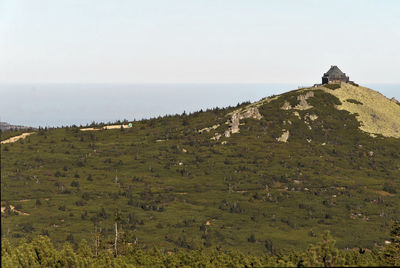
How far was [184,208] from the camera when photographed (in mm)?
196625

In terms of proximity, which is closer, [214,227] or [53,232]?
[53,232]

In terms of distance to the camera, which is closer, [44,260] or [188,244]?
[44,260]

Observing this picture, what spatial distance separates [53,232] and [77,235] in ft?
29.8

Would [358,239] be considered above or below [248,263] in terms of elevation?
below

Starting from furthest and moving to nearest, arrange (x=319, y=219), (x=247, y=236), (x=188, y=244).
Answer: (x=319, y=219), (x=247, y=236), (x=188, y=244)

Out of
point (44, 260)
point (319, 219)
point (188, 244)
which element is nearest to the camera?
point (44, 260)

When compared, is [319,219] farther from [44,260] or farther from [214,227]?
[44,260]

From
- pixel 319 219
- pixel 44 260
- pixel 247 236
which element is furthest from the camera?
pixel 319 219

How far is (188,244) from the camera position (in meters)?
155

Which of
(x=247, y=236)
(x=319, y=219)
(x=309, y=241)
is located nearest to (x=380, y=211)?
(x=319, y=219)

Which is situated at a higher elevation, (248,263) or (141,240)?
(248,263)

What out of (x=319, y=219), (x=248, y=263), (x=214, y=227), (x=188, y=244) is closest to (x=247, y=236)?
(x=214, y=227)

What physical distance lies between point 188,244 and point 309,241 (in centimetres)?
4091

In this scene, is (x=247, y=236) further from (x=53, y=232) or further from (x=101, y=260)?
(x=101, y=260)
